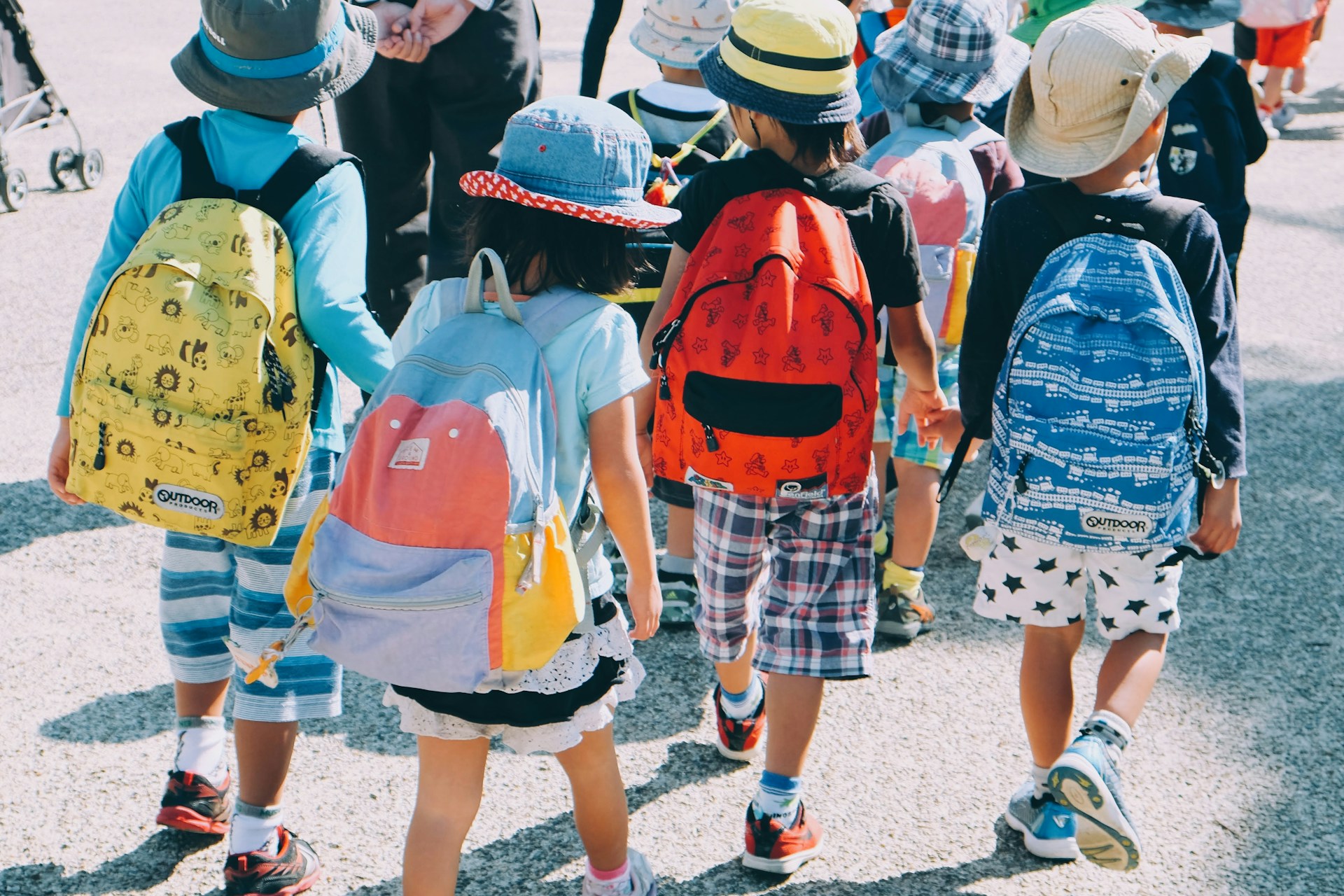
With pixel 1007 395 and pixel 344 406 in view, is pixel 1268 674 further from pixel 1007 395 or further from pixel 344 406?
pixel 344 406

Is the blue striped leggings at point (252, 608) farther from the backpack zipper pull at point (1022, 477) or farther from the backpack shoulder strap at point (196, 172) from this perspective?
the backpack zipper pull at point (1022, 477)

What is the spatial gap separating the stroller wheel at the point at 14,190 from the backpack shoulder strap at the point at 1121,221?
19.4 feet

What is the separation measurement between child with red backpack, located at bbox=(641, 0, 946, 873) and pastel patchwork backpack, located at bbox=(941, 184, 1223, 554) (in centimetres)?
32

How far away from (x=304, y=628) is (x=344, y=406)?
2804mm

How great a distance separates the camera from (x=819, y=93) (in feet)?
8.48

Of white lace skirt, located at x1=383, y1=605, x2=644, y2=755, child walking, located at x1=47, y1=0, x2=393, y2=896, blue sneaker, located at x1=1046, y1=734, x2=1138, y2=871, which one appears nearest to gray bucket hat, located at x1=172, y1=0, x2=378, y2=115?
child walking, located at x1=47, y1=0, x2=393, y2=896

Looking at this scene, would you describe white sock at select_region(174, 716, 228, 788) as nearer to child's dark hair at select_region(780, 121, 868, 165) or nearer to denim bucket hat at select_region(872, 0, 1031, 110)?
child's dark hair at select_region(780, 121, 868, 165)

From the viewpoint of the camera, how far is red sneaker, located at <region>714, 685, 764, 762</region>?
9.99 ft

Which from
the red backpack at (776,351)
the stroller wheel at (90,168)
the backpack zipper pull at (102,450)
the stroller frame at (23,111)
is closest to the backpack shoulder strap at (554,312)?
the red backpack at (776,351)

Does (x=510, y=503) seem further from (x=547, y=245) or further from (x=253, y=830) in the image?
(x=253, y=830)

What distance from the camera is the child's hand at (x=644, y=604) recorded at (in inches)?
88.7

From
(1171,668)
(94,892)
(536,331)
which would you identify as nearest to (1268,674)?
(1171,668)

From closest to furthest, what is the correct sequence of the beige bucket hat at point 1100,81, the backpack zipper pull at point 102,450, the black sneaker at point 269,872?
1. the backpack zipper pull at point 102,450
2. the beige bucket hat at point 1100,81
3. the black sneaker at point 269,872

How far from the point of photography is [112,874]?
2.62 metres
